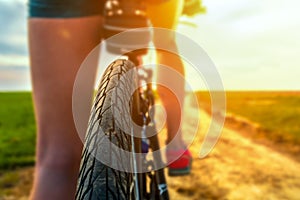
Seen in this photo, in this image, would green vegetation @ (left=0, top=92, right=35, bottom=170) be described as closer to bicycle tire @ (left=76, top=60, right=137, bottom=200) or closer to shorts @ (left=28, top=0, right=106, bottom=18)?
shorts @ (left=28, top=0, right=106, bottom=18)

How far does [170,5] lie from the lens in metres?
2.06

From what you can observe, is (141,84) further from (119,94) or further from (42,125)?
(119,94)

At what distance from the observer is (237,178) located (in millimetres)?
4141

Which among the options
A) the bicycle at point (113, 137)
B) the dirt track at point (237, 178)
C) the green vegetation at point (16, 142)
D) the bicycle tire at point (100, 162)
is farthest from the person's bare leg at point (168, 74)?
the green vegetation at point (16, 142)

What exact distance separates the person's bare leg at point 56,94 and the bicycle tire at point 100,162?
1.67 ft

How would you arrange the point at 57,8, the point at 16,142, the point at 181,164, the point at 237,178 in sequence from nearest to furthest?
the point at 57,8 → the point at 181,164 → the point at 237,178 → the point at 16,142

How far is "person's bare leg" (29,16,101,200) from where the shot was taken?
157 cm

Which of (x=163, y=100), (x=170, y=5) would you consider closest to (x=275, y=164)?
(x=163, y=100)

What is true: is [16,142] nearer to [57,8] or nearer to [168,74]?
[168,74]

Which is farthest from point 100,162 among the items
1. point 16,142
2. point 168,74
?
point 16,142

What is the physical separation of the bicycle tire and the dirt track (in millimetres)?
2606

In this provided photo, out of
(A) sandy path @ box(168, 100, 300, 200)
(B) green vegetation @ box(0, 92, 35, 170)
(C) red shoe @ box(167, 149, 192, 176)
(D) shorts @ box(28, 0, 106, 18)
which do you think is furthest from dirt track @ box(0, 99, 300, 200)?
(D) shorts @ box(28, 0, 106, 18)

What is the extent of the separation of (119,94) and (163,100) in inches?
54.2

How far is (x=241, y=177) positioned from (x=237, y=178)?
3.0 inches
